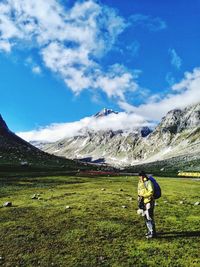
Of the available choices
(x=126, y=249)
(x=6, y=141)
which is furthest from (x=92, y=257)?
(x=6, y=141)

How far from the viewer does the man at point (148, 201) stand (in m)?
22.3

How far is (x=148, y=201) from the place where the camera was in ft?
74.2

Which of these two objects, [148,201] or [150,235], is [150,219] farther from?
[148,201]

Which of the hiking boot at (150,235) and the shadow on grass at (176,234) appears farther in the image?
the shadow on grass at (176,234)

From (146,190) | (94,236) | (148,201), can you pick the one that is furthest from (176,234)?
(94,236)

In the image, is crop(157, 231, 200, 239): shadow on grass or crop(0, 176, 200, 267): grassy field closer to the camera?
crop(0, 176, 200, 267): grassy field

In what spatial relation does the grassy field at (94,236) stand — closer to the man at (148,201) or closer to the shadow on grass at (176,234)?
the shadow on grass at (176,234)

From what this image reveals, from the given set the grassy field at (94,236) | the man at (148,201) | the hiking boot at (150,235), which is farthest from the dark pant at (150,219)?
the grassy field at (94,236)

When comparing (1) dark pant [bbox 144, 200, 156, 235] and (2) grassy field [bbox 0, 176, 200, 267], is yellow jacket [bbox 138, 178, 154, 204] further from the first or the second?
(2) grassy field [bbox 0, 176, 200, 267]

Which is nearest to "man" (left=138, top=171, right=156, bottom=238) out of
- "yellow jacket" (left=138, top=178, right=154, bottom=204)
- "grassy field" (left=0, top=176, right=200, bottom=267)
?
"yellow jacket" (left=138, top=178, right=154, bottom=204)

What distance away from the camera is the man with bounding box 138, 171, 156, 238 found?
879 inches

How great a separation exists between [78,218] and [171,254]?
32.9 ft

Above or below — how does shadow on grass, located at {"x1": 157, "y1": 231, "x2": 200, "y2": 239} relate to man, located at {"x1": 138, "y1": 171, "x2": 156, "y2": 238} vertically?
below

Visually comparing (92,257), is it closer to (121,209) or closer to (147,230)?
(147,230)
